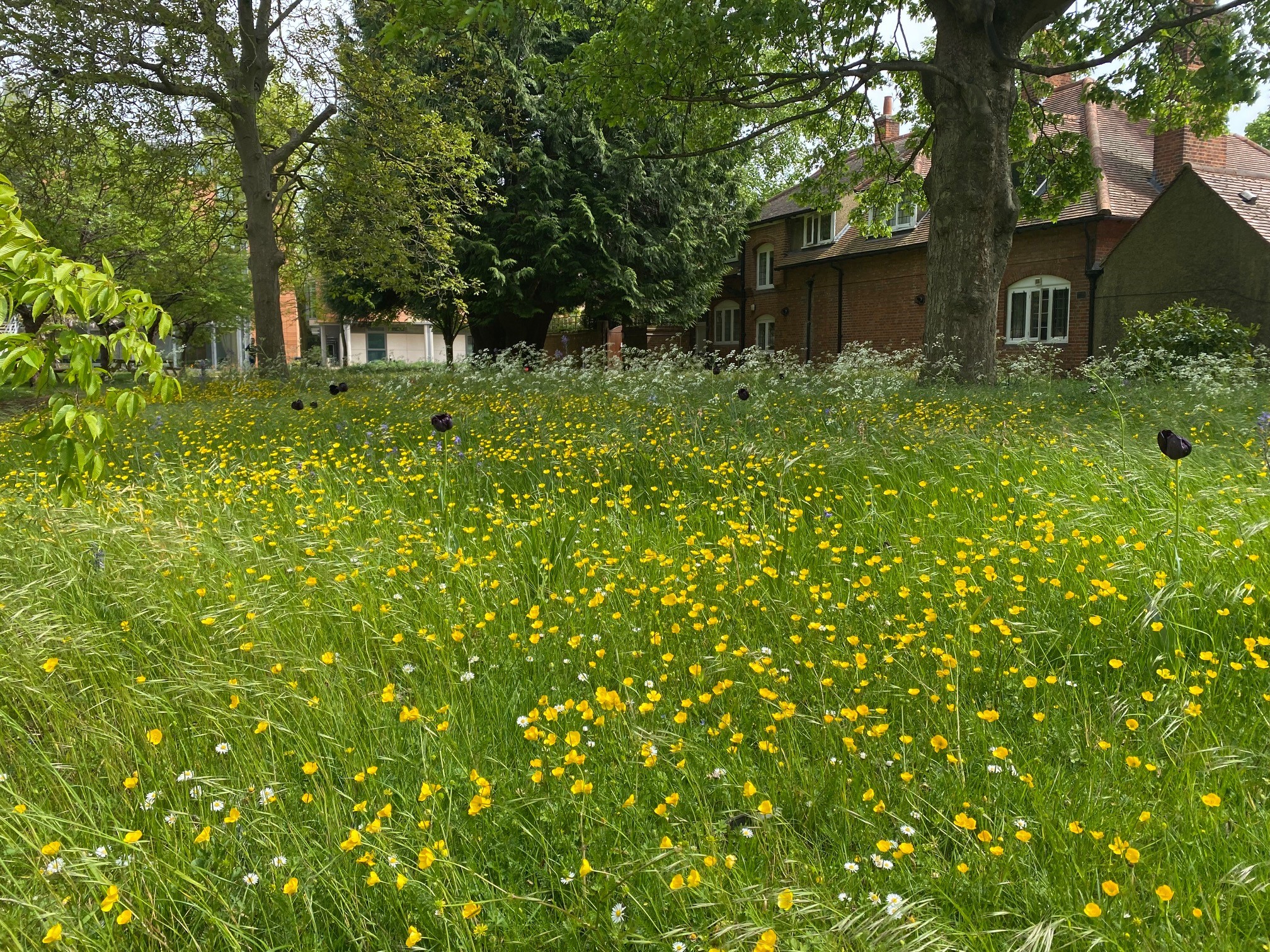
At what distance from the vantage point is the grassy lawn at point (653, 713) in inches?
69.8

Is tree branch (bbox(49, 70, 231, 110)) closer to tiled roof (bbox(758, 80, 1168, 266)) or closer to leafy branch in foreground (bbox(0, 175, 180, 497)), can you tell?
leafy branch in foreground (bbox(0, 175, 180, 497))

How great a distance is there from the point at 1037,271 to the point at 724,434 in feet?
63.5

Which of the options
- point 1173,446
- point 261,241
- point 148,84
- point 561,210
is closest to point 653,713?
point 1173,446

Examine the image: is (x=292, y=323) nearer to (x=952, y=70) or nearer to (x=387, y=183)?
(x=387, y=183)

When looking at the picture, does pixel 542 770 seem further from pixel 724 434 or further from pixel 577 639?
pixel 724 434

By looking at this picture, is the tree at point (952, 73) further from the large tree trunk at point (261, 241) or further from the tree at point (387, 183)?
the large tree trunk at point (261, 241)

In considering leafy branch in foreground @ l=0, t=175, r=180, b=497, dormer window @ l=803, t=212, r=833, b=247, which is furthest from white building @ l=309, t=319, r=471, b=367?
leafy branch in foreground @ l=0, t=175, r=180, b=497

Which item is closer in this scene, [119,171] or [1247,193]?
[119,171]

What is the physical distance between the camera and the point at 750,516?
4.36 m

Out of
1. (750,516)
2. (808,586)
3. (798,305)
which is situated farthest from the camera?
(798,305)

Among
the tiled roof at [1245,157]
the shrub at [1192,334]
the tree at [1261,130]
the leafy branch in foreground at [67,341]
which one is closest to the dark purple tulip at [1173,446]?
the leafy branch in foreground at [67,341]

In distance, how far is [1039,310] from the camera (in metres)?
22.0

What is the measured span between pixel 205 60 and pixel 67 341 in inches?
545

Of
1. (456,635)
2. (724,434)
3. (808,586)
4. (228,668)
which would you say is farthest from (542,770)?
(724,434)
